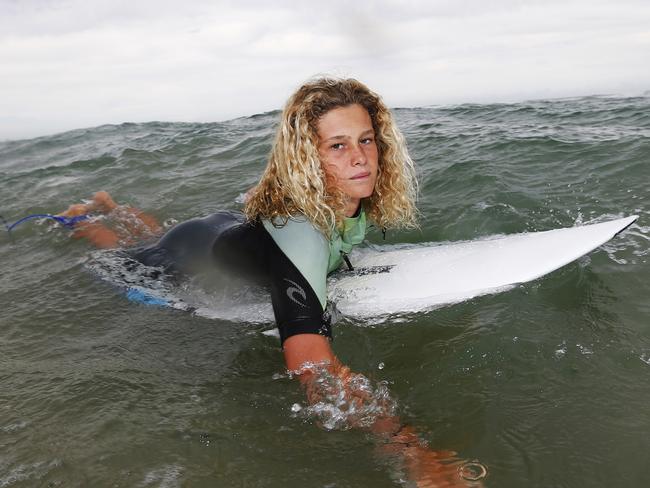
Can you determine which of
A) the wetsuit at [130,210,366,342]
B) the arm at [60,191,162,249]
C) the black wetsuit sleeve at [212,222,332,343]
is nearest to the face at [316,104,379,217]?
the wetsuit at [130,210,366,342]

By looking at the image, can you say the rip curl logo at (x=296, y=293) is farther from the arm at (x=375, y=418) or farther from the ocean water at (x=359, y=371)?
the ocean water at (x=359, y=371)

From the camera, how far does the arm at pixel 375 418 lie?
6.72 feet

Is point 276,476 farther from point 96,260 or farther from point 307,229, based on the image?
point 96,260

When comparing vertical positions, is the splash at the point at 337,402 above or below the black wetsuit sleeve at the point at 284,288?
below

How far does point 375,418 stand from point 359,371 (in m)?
0.51

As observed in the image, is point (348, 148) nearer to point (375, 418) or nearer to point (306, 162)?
point (306, 162)

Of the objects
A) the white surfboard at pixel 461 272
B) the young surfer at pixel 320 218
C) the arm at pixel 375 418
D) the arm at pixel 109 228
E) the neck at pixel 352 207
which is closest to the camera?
the arm at pixel 375 418

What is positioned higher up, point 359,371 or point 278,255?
point 278,255

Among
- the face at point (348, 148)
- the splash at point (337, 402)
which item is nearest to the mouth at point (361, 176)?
the face at point (348, 148)

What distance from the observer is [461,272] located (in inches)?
134

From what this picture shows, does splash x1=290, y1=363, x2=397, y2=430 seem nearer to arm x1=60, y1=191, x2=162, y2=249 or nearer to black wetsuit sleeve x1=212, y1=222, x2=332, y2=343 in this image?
black wetsuit sleeve x1=212, y1=222, x2=332, y2=343

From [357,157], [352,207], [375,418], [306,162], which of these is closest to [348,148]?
[357,157]

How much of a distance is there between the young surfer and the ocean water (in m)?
0.19

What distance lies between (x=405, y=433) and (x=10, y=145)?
1532 centimetres
